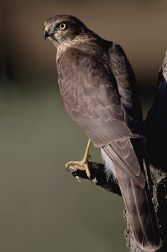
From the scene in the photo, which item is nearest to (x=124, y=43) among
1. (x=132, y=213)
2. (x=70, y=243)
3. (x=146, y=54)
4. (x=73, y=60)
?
(x=146, y=54)

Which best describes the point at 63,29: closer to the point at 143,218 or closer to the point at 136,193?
the point at 136,193

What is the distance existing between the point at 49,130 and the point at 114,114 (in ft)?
15.8

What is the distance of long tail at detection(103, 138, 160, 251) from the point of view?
405 cm

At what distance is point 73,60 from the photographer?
487cm

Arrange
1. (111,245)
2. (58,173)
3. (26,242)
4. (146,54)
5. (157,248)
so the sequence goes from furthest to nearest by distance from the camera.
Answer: (146,54), (58,173), (26,242), (111,245), (157,248)

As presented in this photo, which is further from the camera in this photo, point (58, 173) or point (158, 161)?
point (58, 173)

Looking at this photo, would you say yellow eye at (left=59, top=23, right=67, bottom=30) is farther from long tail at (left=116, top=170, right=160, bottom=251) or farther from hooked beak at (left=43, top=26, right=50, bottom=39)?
long tail at (left=116, top=170, right=160, bottom=251)

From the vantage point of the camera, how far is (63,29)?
5473 millimetres

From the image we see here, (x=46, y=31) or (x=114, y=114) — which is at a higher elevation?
(x=46, y=31)

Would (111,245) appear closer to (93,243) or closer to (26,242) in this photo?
(93,243)

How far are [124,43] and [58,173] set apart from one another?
243 cm

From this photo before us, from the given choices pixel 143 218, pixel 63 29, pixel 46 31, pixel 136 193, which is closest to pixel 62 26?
pixel 63 29

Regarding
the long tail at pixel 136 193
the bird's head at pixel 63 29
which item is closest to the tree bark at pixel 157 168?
the long tail at pixel 136 193

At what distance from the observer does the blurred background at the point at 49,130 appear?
7320 millimetres
